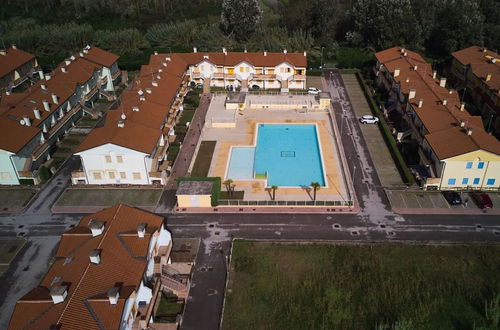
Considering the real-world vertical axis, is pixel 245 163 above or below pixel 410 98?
below

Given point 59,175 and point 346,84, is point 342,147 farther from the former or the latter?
point 59,175

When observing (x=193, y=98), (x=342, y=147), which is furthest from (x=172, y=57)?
(x=342, y=147)

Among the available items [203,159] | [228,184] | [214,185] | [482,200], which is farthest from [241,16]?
[482,200]

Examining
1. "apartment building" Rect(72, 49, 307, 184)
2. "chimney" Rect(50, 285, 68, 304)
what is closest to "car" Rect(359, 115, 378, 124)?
"apartment building" Rect(72, 49, 307, 184)

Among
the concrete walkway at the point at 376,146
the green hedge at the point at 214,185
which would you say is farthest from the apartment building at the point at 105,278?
the concrete walkway at the point at 376,146

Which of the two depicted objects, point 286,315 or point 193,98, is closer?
point 286,315

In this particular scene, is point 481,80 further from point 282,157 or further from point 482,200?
point 282,157
